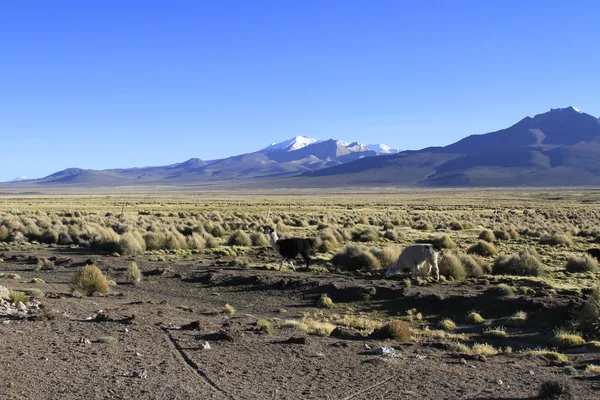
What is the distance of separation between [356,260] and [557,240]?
1274 centimetres

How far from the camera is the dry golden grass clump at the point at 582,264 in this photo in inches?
817

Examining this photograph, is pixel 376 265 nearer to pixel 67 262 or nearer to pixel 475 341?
pixel 475 341

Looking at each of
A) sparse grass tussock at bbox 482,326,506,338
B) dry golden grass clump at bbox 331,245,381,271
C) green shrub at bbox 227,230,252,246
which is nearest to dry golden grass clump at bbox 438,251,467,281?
dry golden grass clump at bbox 331,245,381,271

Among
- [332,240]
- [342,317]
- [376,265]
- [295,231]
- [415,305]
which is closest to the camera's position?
[342,317]

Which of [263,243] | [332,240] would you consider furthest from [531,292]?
[263,243]

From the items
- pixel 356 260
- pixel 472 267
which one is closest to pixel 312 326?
pixel 472 267

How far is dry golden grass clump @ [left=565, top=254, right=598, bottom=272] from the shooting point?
20750 millimetres

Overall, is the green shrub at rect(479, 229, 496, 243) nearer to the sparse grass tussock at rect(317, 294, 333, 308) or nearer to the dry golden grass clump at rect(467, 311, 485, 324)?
the sparse grass tussock at rect(317, 294, 333, 308)

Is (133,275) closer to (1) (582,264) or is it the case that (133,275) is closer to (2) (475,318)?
(2) (475,318)

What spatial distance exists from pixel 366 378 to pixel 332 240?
19357 millimetres

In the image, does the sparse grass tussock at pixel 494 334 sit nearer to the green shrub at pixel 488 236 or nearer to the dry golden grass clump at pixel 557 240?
the dry golden grass clump at pixel 557 240

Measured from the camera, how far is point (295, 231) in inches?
1442

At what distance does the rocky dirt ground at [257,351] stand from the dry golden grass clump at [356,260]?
4.25m

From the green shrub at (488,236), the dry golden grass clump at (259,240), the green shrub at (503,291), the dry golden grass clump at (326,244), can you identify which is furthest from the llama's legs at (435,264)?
the green shrub at (488,236)
